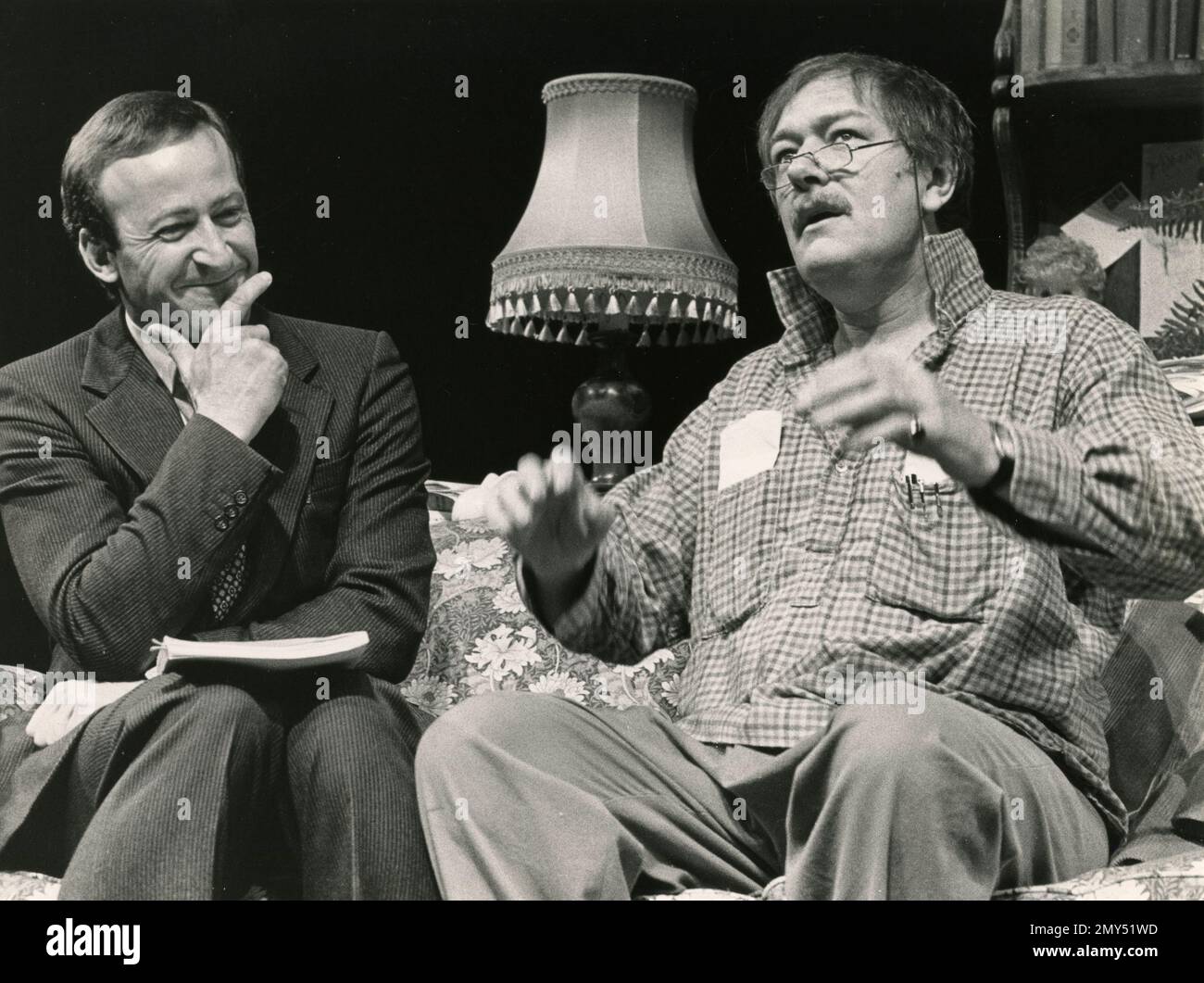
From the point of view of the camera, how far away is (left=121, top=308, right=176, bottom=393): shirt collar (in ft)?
7.02

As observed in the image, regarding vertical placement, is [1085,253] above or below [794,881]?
above

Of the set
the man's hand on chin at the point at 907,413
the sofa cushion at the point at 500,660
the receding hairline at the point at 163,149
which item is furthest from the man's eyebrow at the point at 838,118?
the receding hairline at the point at 163,149

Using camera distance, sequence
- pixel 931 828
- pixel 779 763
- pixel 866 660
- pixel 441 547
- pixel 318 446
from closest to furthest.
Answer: pixel 931 828 < pixel 779 763 < pixel 866 660 < pixel 318 446 < pixel 441 547

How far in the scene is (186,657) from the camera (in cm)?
192

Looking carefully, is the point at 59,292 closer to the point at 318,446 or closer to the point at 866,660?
the point at 318,446

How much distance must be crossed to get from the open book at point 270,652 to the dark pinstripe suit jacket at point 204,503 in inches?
1.3

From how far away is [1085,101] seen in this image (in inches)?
91.7

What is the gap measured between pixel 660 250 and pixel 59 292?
85 cm

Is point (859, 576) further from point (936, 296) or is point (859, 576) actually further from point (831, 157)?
point (831, 157)

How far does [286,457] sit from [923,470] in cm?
81

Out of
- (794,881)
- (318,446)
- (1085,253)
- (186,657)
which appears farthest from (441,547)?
(1085,253)

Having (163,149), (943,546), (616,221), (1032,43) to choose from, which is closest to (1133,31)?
(1032,43)

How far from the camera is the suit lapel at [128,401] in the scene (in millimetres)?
2061

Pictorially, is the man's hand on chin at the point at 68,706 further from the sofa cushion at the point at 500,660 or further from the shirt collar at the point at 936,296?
the shirt collar at the point at 936,296
